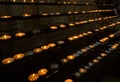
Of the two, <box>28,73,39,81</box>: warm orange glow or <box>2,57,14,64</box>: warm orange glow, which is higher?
<box>2,57,14,64</box>: warm orange glow

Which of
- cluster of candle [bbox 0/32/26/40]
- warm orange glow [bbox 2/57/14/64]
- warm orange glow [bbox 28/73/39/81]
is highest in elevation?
cluster of candle [bbox 0/32/26/40]

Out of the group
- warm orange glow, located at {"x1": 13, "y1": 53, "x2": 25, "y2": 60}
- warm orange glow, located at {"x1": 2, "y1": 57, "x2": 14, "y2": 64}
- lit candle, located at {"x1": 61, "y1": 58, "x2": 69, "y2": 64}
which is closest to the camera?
warm orange glow, located at {"x1": 2, "y1": 57, "x2": 14, "y2": 64}

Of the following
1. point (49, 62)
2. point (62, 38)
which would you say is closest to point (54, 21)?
point (62, 38)

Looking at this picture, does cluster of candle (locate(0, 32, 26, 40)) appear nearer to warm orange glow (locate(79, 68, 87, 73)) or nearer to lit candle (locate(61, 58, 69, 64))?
lit candle (locate(61, 58, 69, 64))

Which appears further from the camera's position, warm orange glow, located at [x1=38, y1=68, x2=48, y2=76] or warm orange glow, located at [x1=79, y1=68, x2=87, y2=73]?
warm orange glow, located at [x1=79, y1=68, x2=87, y2=73]

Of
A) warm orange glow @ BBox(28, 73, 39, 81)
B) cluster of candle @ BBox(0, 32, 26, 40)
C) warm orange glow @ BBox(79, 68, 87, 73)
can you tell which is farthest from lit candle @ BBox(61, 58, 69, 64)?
cluster of candle @ BBox(0, 32, 26, 40)

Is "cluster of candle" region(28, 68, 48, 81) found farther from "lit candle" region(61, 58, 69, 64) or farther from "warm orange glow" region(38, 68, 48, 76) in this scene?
"lit candle" region(61, 58, 69, 64)

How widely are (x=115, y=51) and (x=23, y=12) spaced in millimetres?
1738

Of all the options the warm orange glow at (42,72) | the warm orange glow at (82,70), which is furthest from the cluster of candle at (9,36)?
the warm orange glow at (82,70)

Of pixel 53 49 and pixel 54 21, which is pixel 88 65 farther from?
pixel 54 21

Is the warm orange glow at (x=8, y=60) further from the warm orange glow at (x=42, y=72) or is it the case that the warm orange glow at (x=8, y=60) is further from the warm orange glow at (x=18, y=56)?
the warm orange glow at (x=42, y=72)

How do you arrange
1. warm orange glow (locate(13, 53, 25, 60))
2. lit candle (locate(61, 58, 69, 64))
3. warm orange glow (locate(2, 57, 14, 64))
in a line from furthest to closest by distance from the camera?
lit candle (locate(61, 58, 69, 64))
warm orange glow (locate(13, 53, 25, 60))
warm orange glow (locate(2, 57, 14, 64))

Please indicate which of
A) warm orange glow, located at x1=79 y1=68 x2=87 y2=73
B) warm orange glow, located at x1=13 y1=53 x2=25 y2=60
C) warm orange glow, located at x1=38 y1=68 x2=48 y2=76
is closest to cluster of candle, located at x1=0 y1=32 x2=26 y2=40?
warm orange glow, located at x1=13 y1=53 x2=25 y2=60

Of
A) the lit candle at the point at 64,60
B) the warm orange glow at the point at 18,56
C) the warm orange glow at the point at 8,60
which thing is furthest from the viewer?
the lit candle at the point at 64,60
